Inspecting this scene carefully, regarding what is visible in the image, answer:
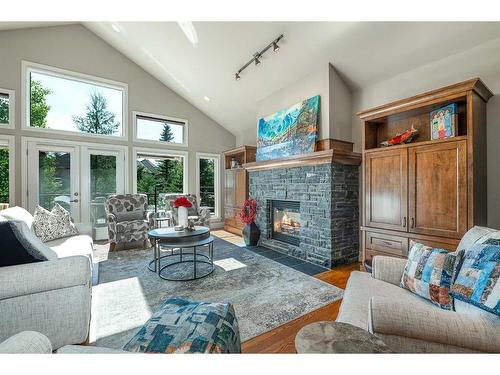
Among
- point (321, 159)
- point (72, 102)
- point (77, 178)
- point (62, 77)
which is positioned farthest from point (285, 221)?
point (62, 77)

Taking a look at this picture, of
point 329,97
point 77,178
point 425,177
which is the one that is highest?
point 329,97

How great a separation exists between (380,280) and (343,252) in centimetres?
175

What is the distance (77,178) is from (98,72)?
2282 mm

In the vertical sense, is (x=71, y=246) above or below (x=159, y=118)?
below

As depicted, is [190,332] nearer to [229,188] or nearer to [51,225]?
[51,225]

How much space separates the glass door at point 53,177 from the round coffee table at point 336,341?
17.6 ft

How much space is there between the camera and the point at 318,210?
3496 mm

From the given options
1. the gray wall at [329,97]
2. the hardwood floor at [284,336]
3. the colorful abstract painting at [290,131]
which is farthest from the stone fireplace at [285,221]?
Answer: the hardwood floor at [284,336]

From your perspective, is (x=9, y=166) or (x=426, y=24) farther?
(x=9, y=166)

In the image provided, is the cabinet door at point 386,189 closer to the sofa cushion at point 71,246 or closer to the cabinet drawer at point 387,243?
the cabinet drawer at point 387,243

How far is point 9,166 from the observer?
13.8 ft

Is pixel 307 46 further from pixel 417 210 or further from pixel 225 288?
pixel 225 288

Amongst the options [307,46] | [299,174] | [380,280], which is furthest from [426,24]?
[380,280]

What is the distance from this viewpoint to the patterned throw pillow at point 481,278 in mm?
1092
